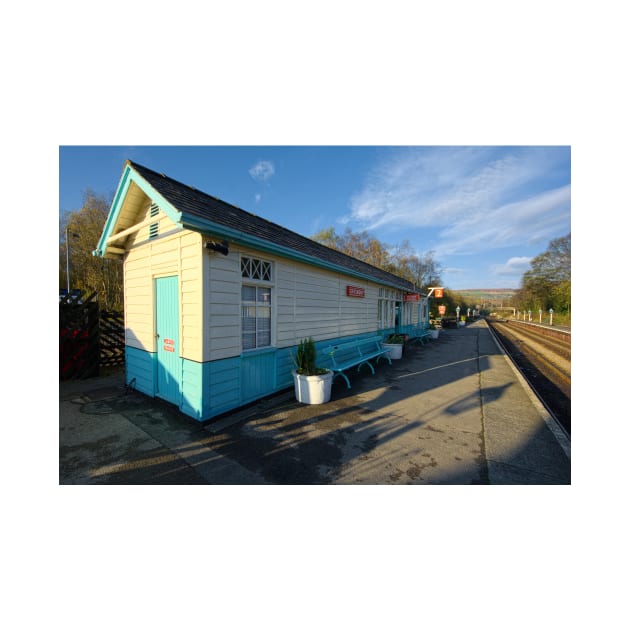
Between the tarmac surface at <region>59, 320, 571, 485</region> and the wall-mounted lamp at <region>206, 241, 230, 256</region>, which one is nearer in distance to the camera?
the tarmac surface at <region>59, 320, 571, 485</region>

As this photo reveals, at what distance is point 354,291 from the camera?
8648 mm

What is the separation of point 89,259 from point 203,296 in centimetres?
1595

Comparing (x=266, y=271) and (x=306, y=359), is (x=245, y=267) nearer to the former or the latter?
(x=266, y=271)

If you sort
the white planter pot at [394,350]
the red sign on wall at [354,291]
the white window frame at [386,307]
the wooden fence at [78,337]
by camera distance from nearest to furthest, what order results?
the wooden fence at [78,337]
the red sign on wall at [354,291]
the white planter pot at [394,350]
the white window frame at [386,307]

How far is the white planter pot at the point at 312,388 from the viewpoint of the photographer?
17.2 feet

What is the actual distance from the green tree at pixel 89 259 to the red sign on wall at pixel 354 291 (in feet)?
46.6

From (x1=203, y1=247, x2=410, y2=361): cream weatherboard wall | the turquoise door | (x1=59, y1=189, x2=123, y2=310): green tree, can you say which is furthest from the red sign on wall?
(x1=59, y1=189, x2=123, y2=310): green tree

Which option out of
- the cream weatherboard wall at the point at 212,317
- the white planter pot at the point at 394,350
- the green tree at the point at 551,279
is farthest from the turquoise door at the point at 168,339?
the green tree at the point at 551,279

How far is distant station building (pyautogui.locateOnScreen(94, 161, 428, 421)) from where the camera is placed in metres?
4.15

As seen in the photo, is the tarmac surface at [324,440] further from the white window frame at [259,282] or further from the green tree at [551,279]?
the green tree at [551,279]

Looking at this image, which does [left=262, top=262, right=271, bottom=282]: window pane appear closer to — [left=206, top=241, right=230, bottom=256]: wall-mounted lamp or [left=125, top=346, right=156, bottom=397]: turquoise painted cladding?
[left=206, top=241, right=230, bottom=256]: wall-mounted lamp

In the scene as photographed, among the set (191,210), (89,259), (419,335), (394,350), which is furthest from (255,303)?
(89,259)

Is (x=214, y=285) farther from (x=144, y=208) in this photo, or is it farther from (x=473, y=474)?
(x=473, y=474)

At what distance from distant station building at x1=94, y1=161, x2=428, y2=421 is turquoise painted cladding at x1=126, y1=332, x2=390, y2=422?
0.02 meters
